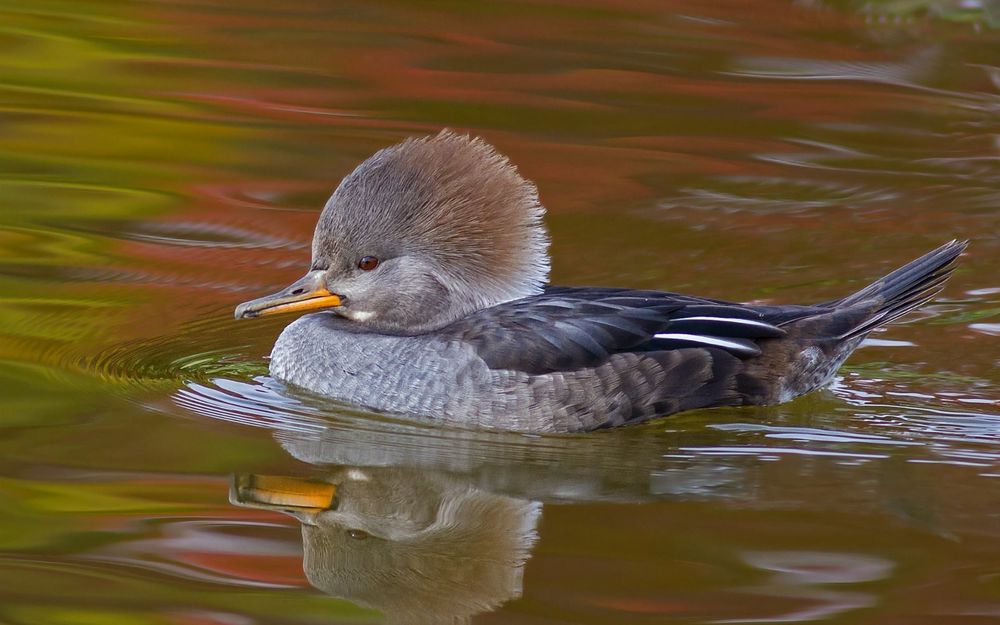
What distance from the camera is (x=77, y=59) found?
42.7 feet

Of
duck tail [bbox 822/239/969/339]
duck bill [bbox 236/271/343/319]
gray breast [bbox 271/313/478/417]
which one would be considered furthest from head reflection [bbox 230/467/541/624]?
duck tail [bbox 822/239/969/339]

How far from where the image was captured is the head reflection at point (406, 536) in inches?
216

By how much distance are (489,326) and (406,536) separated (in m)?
1.59

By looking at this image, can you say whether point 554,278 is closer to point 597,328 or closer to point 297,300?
point 597,328

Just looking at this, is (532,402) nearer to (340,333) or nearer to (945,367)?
(340,333)

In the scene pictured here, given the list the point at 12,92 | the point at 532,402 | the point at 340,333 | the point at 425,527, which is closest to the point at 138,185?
the point at 12,92

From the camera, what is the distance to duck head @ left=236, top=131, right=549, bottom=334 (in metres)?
7.33

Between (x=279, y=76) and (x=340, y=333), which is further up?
(x=279, y=76)

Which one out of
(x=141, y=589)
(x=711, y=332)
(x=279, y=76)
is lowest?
(x=141, y=589)

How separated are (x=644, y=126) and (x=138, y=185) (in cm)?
390

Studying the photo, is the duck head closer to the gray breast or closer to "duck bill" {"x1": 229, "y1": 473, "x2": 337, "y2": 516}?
the gray breast

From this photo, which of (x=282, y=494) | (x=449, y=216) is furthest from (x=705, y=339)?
(x=282, y=494)

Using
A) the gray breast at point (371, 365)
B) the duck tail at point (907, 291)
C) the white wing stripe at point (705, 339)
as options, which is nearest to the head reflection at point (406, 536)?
the gray breast at point (371, 365)

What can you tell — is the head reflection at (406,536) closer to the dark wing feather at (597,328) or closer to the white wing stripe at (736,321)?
the dark wing feather at (597,328)
